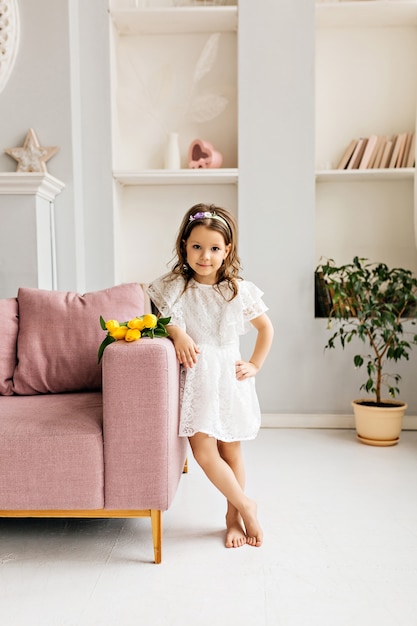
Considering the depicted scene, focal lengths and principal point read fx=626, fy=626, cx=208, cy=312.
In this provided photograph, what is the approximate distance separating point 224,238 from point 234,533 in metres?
0.93

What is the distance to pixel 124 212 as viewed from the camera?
3.67 metres

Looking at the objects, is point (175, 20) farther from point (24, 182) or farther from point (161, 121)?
point (24, 182)

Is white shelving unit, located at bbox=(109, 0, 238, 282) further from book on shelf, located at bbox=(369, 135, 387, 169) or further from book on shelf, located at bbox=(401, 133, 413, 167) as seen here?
book on shelf, located at bbox=(401, 133, 413, 167)

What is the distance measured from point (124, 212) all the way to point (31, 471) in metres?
2.16

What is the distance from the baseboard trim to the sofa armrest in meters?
1.68

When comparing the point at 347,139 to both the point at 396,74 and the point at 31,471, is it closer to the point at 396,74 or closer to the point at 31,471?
the point at 396,74

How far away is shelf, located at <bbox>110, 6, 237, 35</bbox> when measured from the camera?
3287 millimetres

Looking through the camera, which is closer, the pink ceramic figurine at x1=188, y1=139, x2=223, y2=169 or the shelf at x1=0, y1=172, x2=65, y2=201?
the shelf at x1=0, y1=172, x2=65, y2=201

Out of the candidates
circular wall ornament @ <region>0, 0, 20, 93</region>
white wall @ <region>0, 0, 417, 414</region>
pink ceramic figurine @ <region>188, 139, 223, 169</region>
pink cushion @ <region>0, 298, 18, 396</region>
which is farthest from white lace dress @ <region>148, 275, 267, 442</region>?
circular wall ornament @ <region>0, 0, 20, 93</region>

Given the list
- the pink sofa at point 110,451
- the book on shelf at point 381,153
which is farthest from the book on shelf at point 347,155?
the pink sofa at point 110,451

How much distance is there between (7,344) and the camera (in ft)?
7.45

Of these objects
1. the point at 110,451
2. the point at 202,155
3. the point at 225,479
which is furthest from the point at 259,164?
the point at 110,451

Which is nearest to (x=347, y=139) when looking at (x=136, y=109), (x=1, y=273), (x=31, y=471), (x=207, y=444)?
(x=136, y=109)

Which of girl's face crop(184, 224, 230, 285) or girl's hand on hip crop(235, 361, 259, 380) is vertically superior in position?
girl's face crop(184, 224, 230, 285)
